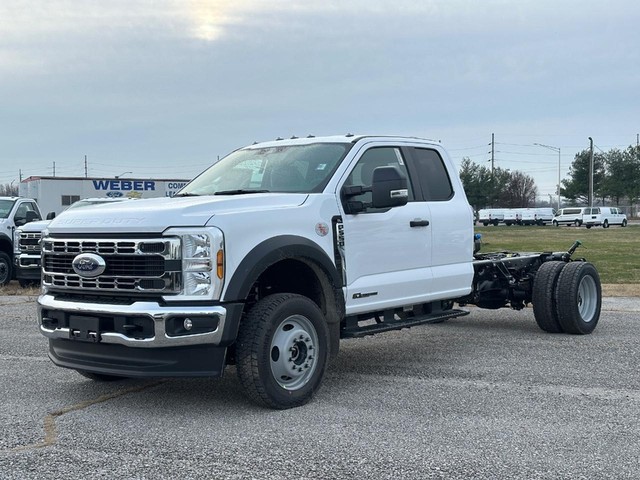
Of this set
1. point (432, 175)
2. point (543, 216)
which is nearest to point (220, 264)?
point (432, 175)

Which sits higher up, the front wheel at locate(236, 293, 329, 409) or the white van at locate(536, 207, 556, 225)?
the front wheel at locate(236, 293, 329, 409)

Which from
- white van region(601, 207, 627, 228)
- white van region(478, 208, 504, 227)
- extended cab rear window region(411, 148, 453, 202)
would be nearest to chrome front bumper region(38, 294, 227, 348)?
extended cab rear window region(411, 148, 453, 202)

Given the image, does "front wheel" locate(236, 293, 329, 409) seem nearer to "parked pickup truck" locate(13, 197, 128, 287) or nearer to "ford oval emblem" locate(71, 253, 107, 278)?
"ford oval emblem" locate(71, 253, 107, 278)

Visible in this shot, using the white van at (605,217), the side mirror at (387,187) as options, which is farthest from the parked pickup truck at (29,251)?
the white van at (605,217)

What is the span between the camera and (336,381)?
21.6 ft

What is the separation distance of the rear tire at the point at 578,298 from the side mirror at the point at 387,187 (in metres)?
3.46

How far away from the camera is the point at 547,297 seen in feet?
28.7

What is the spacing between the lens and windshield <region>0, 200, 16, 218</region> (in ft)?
54.0

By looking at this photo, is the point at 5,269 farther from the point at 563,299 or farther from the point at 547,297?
the point at 563,299

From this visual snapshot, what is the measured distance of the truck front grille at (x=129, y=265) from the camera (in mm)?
5133

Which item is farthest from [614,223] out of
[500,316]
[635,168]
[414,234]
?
[414,234]

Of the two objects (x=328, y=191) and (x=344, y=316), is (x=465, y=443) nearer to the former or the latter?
(x=344, y=316)

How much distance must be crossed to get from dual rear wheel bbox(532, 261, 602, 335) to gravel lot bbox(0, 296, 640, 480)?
73cm

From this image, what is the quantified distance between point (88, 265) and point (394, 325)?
2734 millimetres
